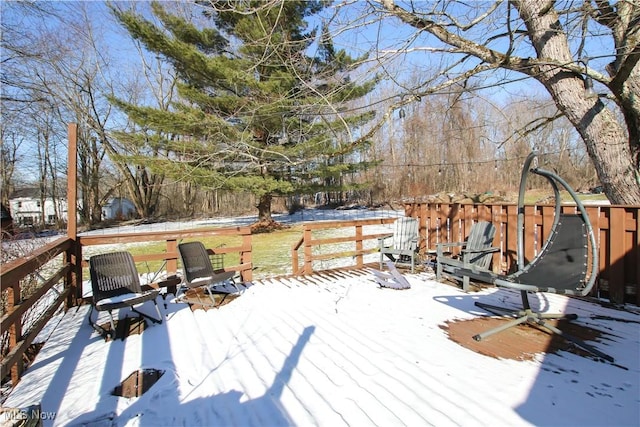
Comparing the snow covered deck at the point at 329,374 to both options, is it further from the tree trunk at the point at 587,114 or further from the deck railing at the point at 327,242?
the tree trunk at the point at 587,114

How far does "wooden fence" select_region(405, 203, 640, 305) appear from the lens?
3.47 metres

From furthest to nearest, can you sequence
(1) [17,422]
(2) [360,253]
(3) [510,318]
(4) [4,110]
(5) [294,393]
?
1. (4) [4,110]
2. (2) [360,253]
3. (3) [510,318]
4. (5) [294,393]
5. (1) [17,422]

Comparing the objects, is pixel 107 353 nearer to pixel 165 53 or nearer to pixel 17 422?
pixel 17 422

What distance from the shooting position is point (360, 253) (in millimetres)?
5730

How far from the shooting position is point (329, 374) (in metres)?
2.37

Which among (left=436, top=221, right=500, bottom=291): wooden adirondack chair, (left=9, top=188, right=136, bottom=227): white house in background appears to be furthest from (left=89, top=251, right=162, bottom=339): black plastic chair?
(left=9, top=188, right=136, bottom=227): white house in background

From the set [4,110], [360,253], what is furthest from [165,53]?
[360,253]

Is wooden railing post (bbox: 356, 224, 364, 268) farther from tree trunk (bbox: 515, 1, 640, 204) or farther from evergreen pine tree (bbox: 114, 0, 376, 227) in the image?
evergreen pine tree (bbox: 114, 0, 376, 227)

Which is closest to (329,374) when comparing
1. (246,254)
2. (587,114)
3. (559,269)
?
(559,269)

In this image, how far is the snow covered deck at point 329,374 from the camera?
6.34 ft

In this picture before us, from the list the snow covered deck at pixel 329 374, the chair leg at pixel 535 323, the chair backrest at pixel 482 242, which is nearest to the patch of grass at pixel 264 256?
the snow covered deck at pixel 329 374

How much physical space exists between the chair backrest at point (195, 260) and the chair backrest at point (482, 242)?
355 centimetres

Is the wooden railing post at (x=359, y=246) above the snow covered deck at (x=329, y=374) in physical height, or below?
above

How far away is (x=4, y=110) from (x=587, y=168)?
31425 mm
